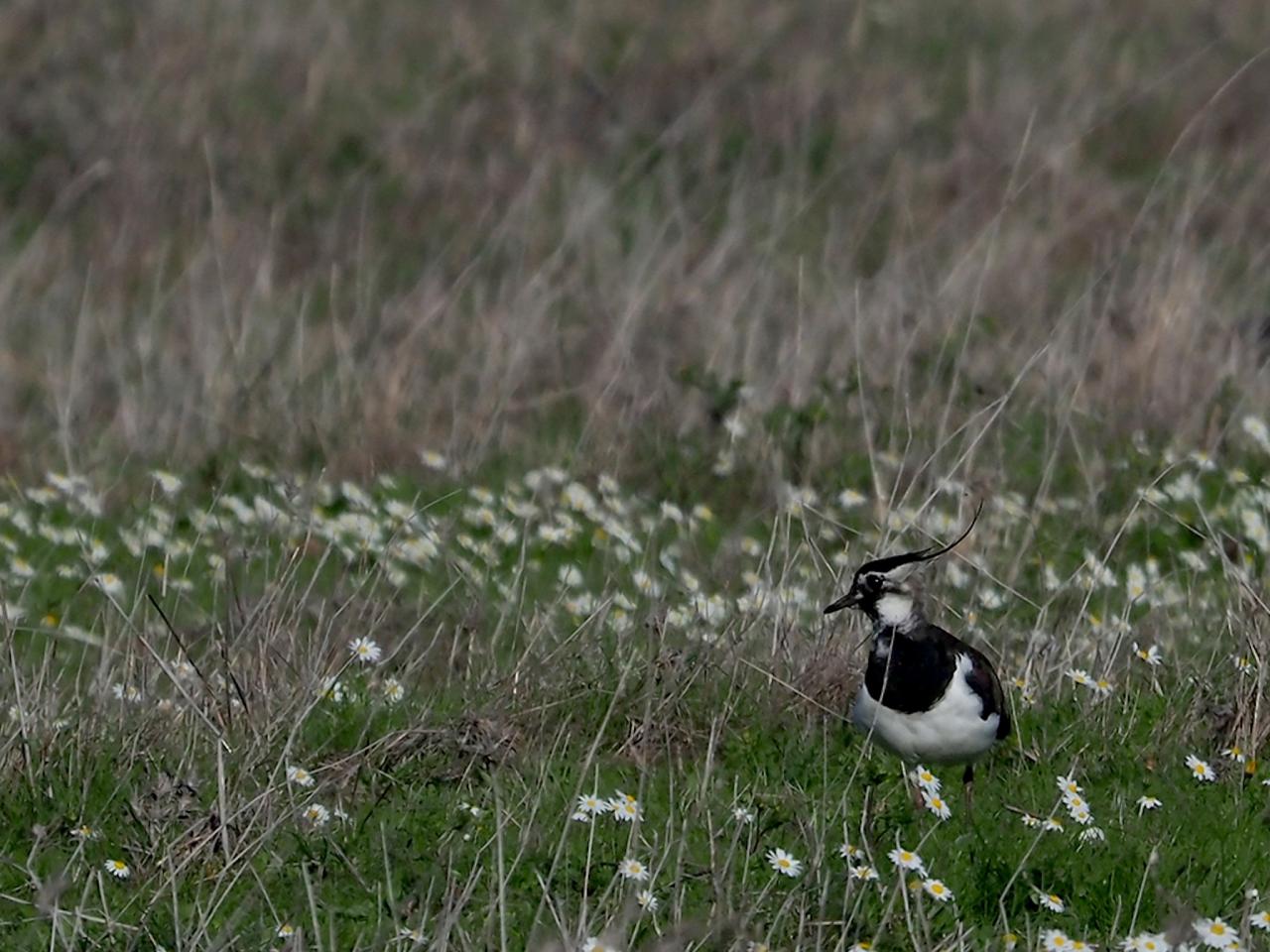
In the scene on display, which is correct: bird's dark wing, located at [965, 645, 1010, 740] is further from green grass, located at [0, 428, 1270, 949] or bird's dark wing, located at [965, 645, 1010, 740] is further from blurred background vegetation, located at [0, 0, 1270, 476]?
blurred background vegetation, located at [0, 0, 1270, 476]

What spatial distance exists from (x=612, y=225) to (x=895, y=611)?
6.49 metres

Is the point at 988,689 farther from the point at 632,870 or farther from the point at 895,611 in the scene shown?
the point at 632,870

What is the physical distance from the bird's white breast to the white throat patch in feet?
0.87

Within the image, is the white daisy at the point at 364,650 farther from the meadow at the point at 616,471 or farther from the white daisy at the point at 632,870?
the white daisy at the point at 632,870

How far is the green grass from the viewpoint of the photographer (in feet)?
13.9

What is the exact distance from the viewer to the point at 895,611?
204 inches

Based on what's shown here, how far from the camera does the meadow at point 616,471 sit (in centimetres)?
445

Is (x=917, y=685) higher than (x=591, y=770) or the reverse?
higher

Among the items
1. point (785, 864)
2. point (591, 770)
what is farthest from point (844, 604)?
point (785, 864)

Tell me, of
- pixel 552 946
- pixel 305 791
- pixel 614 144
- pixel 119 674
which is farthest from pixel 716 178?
pixel 552 946

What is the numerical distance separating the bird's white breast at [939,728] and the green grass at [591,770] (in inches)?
5.1

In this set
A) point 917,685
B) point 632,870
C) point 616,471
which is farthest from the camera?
point 616,471

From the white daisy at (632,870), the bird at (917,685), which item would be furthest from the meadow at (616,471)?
the bird at (917,685)

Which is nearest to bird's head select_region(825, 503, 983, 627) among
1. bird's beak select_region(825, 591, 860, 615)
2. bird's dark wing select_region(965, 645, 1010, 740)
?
bird's beak select_region(825, 591, 860, 615)
